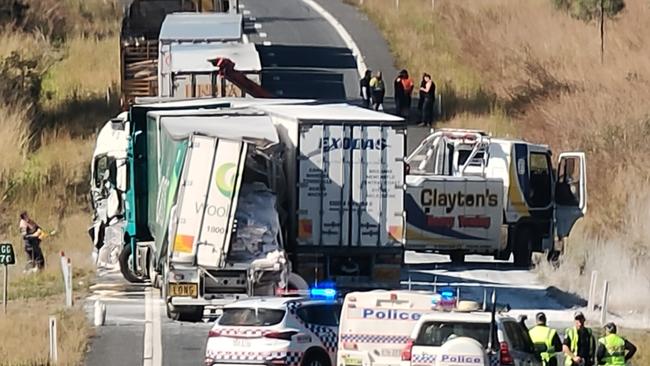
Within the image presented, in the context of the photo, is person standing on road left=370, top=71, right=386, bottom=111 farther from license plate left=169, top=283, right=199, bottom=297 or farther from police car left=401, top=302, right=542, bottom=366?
police car left=401, top=302, right=542, bottom=366

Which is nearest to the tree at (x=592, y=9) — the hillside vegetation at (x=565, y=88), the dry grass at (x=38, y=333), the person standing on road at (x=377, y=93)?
the hillside vegetation at (x=565, y=88)

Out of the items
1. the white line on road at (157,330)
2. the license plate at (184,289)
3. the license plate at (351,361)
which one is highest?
the license plate at (351,361)

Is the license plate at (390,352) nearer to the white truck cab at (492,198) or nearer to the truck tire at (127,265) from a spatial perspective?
the truck tire at (127,265)

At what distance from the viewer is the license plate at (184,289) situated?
2484 cm

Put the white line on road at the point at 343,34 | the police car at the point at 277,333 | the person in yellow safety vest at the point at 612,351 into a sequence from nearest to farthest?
1. the person in yellow safety vest at the point at 612,351
2. the police car at the point at 277,333
3. the white line on road at the point at 343,34

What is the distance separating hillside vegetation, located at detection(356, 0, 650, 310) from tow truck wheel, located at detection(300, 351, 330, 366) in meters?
10.1

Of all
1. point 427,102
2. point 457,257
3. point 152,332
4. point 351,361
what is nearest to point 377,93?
Answer: point 427,102

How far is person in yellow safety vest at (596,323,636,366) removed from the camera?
61.7ft

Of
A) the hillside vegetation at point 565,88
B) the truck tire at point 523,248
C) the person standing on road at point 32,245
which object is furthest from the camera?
the hillside vegetation at point 565,88

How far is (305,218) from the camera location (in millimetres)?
26656

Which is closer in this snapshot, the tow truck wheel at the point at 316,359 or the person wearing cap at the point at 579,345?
the person wearing cap at the point at 579,345

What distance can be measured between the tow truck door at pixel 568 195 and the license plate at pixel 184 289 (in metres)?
11.1

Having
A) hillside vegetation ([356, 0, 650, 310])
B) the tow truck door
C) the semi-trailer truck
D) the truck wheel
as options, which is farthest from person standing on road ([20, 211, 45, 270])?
the tow truck door

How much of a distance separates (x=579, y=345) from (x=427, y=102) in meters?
29.2
